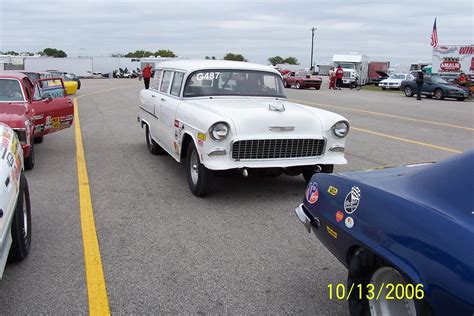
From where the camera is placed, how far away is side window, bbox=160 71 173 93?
309 inches

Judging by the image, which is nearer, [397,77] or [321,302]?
[321,302]

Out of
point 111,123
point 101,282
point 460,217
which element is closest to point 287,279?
point 101,282

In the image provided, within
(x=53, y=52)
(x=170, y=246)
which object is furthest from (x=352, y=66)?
(x=53, y=52)

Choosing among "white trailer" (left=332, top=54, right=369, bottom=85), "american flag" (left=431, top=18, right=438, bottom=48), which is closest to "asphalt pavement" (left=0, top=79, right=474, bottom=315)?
"white trailer" (left=332, top=54, right=369, bottom=85)

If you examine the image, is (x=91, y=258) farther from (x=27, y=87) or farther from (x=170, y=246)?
(x=27, y=87)

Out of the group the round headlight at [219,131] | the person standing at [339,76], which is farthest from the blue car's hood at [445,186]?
the person standing at [339,76]

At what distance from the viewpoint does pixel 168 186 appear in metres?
6.83

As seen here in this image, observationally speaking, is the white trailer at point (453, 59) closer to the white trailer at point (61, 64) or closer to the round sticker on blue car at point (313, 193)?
the round sticker on blue car at point (313, 193)

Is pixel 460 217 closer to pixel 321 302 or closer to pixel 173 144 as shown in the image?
pixel 321 302

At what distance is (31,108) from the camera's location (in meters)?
8.28

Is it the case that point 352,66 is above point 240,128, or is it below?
above

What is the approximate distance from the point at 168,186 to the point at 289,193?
1.69 metres

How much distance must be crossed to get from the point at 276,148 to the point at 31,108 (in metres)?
4.67

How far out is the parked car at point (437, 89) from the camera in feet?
88.3
